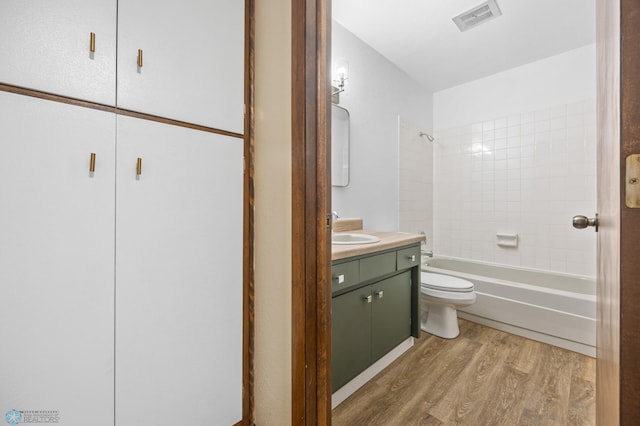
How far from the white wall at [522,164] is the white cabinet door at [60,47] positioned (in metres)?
3.30

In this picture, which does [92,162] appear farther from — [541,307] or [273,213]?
[541,307]

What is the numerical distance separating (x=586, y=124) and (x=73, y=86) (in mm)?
3547

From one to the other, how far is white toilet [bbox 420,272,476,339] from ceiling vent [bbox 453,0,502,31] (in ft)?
6.74

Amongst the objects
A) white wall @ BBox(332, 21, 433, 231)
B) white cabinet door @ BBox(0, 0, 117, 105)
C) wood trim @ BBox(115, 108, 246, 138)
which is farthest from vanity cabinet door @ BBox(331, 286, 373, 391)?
white cabinet door @ BBox(0, 0, 117, 105)

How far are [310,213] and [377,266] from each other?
0.85m

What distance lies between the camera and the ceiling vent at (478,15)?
1938 millimetres

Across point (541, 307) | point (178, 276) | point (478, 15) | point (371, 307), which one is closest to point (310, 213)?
point (178, 276)

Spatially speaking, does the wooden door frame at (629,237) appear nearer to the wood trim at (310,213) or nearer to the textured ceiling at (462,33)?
the wood trim at (310,213)

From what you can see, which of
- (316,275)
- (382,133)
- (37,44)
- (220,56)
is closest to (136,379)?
(316,275)

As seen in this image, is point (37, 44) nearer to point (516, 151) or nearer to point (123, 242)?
point (123, 242)

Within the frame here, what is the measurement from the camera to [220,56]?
42.3 inches

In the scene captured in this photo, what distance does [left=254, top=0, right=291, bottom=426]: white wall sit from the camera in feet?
3.30

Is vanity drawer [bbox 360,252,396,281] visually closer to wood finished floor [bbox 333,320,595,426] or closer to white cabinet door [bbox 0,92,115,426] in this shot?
wood finished floor [bbox 333,320,595,426]

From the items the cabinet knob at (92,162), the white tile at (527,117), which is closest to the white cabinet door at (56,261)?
the cabinet knob at (92,162)
